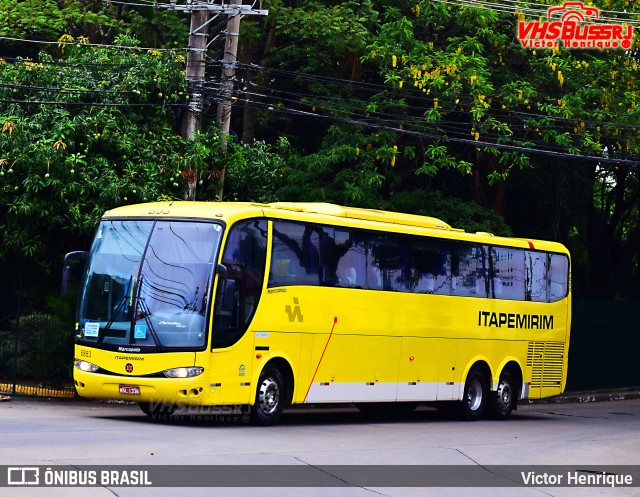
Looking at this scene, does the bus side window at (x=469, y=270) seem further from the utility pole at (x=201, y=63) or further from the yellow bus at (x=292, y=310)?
the utility pole at (x=201, y=63)

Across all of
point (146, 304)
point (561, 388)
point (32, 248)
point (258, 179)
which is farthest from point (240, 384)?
point (561, 388)

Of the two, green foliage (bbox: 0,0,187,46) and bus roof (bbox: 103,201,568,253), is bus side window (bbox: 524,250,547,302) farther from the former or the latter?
green foliage (bbox: 0,0,187,46)

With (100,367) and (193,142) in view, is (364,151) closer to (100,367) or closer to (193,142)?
(193,142)

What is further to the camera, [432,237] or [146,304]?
[432,237]

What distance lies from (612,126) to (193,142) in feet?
33.3

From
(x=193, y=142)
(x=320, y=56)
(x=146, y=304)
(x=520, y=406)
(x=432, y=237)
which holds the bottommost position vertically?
(x=520, y=406)

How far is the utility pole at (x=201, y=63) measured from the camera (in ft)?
76.1

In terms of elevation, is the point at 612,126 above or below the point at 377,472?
above

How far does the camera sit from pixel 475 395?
80.4 ft

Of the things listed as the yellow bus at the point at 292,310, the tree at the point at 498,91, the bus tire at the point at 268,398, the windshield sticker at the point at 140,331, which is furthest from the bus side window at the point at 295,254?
the tree at the point at 498,91

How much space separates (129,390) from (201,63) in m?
7.82

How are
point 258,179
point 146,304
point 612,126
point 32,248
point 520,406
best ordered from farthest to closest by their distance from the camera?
point 520,406 → point 612,126 → point 258,179 → point 32,248 → point 146,304

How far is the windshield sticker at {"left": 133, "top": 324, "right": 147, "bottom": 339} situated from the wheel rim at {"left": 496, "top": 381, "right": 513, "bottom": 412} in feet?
31.0

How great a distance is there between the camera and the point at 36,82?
23.8 metres
